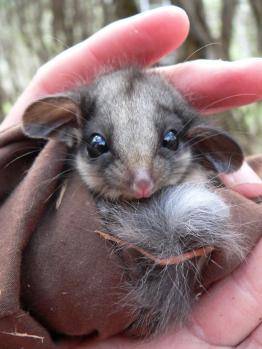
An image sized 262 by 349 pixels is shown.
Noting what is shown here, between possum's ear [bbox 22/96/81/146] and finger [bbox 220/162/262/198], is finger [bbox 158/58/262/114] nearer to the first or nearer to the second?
finger [bbox 220/162/262/198]

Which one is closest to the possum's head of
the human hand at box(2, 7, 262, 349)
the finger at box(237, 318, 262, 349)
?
the human hand at box(2, 7, 262, 349)

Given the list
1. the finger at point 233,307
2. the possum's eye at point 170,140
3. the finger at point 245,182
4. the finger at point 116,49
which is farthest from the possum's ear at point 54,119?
the finger at point 233,307

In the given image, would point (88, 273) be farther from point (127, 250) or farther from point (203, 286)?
point (203, 286)

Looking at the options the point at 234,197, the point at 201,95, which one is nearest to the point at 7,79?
the point at 201,95

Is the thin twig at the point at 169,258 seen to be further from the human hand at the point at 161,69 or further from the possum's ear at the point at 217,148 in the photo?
the human hand at the point at 161,69

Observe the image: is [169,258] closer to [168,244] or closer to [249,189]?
[168,244]
